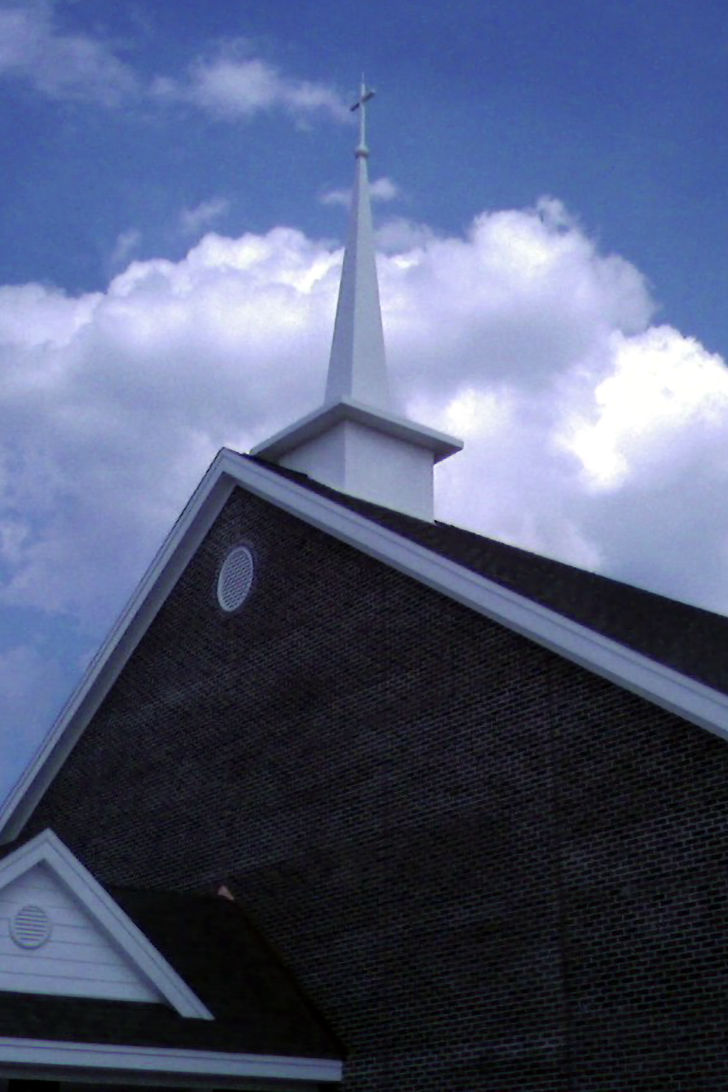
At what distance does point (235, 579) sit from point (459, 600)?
5249 mm

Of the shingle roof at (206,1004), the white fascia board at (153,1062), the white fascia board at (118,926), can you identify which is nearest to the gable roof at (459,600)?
the shingle roof at (206,1004)

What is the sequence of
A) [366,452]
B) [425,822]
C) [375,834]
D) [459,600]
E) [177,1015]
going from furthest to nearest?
[366,452] → [375,834] → [459,600] → [425,822] → [177,1015]

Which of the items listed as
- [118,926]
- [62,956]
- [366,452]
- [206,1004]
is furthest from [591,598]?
[62,956]

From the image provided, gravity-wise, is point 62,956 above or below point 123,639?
below

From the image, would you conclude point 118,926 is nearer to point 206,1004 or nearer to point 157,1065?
point 206,1004

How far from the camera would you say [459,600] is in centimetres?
1703

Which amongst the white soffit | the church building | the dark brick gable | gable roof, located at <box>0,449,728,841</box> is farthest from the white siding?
gable roof, located at <box>0,449,728,841</box>

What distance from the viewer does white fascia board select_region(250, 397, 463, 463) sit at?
23219 millimetres

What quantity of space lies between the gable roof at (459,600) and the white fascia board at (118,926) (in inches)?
191

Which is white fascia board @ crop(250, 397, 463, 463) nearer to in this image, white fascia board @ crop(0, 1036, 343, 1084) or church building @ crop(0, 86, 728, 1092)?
church building @ crop(0, 86, 728, 1092)

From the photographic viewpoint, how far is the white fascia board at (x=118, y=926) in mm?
15922

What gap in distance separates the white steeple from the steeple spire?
22mm

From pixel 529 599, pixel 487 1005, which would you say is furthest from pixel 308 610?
pixel 487 1005

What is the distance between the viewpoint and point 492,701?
16375 mm
